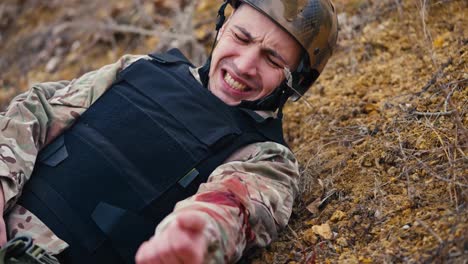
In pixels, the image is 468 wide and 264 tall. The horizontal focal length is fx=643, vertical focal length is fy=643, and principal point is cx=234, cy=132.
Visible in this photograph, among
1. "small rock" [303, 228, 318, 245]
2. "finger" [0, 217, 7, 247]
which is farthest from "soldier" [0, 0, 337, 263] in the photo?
"small rock" [303, 228, 318, 245]

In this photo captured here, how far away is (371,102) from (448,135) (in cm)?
73

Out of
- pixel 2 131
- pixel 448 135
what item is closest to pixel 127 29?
pixel 2 131

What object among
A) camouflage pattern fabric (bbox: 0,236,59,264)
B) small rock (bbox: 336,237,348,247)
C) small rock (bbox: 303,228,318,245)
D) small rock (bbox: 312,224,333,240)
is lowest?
small rock (bbox: 303,228,318,245)

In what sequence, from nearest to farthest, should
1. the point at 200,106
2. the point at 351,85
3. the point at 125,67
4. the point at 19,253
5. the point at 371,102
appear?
the point at 19,253, the point at 200,106, the point at 125,67, the point at 371,102, the point at 351,85

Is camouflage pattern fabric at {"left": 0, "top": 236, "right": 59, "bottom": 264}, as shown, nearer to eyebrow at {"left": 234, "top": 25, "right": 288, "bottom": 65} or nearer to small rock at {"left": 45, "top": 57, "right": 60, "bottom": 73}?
eyebrow at {"left": 234, "top": 25, "right": 288, "bottom": 65}

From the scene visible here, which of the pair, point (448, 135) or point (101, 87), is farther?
point (101, 87)

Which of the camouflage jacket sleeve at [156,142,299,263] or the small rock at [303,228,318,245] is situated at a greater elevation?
the camouflage jacket sleeve at [156,142,299,263]

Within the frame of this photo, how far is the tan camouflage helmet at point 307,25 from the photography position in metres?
2.56

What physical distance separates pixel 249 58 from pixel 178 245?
1.05 meters

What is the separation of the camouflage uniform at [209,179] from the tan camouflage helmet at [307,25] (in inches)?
17.3

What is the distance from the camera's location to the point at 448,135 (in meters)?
2.45

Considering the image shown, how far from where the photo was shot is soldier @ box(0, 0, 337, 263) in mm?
2256

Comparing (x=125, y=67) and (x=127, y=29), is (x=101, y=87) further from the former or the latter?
(x=127, y=29)

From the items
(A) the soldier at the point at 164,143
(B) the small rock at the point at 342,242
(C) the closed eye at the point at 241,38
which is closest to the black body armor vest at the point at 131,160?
(A) the soldier at the point at 164,143
